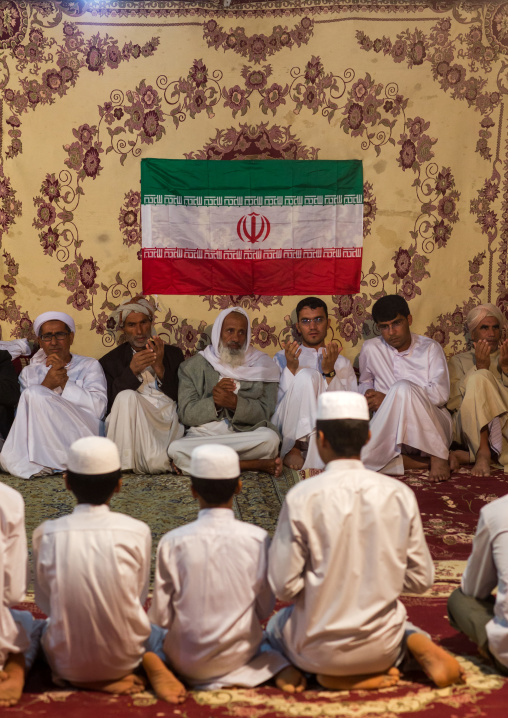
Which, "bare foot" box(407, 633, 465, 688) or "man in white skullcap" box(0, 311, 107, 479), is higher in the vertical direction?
"man in white skullcap" box(0, 311, 107, 479)

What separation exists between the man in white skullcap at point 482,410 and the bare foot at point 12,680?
12.0 feet

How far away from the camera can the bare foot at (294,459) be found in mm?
5727

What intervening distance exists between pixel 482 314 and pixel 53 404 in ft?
10.4

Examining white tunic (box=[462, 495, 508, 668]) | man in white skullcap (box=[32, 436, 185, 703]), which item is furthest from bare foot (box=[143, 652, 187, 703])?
white tunic (box=[462, 495, 508, 668])

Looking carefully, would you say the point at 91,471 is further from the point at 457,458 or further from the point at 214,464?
the point at 457,458

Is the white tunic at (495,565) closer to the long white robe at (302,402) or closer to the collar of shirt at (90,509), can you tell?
the collar of shirt at (90,509)

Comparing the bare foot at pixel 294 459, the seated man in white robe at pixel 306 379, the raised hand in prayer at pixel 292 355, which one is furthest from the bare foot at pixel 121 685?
the raised hand in prayer at pixel 292 355

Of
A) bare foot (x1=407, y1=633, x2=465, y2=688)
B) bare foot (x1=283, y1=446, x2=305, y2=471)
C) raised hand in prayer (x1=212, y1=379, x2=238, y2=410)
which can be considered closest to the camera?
bare foot (x1=407, y1=633, x2=465, y2=688)

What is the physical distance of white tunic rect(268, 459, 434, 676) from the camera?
2.59 metres

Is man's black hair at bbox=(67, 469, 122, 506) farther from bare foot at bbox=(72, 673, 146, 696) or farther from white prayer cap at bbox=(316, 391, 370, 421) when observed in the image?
white prayer cap at bbox=(316, 391, 370, 421)

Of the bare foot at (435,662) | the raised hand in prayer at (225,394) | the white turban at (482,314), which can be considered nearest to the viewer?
the bare foot at (435,662)

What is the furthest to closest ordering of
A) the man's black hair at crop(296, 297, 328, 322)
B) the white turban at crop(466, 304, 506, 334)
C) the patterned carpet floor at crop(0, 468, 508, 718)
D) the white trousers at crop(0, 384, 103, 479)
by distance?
the white turban at crop(466, 304, 506, 334) → the man's black hair at crop(296, 297, 328, 322) → the white trousers at crop(0, 384, 103, 479) → the patterned carpet floor at crop(0, 468, 508, 718)

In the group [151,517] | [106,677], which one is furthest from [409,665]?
[151,517]

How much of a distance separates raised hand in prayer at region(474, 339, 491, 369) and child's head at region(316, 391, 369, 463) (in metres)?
3.59
